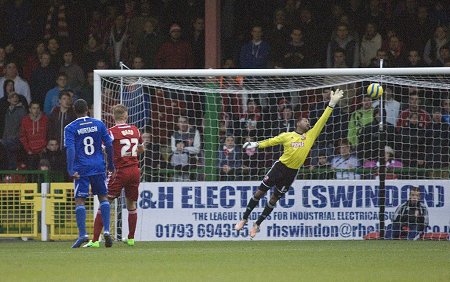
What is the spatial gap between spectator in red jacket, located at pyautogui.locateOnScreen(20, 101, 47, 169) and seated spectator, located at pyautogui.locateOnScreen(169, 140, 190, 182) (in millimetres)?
2864

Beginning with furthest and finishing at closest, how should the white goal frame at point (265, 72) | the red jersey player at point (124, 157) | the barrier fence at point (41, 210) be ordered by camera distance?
the barrier fence at point (41, 210), the white goal frame at point (265, 72), the red jersey player at point (124, 157)

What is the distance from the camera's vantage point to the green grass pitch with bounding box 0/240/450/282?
1000 cm

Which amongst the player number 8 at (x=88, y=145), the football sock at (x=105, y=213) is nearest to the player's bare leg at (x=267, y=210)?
the football sock at (x=105, y=213)

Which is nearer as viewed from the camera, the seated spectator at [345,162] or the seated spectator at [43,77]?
the seated spectator at [345,162]

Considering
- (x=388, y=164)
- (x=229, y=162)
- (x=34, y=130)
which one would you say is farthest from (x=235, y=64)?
(x=388, y=164)

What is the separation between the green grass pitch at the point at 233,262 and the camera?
10.0m

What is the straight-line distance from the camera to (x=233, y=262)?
11.7 m

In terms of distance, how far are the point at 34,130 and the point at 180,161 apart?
319 centimetres

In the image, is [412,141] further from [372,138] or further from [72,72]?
[72,72]

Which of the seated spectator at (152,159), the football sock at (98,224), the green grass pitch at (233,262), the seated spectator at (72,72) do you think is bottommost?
the green grass pitch at (233,262)

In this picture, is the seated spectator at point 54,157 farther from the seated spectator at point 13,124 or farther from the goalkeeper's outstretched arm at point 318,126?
the goalkeeper's outstretched arm at point 318,126

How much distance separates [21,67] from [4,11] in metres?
1.60

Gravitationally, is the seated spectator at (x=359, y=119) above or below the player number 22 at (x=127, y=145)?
above

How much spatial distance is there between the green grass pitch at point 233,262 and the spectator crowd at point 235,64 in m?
2.43
